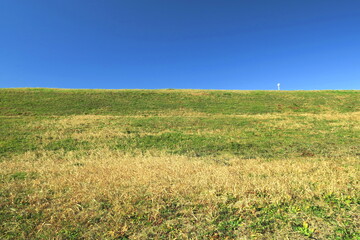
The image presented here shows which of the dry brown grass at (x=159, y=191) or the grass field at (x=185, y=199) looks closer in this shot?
the grass field at (x=185, y=199)

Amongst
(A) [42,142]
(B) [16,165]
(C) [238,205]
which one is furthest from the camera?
(A) [42,142]

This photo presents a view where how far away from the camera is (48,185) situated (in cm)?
636

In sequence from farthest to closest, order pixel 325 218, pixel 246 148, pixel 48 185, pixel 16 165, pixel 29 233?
pixel 246 148 → pixel 16 165 → pixel 48 185 → pixel 325 218 → pixel 29 233

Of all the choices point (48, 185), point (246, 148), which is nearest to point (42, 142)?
point (48, 185)

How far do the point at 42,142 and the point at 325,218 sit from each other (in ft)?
61.4

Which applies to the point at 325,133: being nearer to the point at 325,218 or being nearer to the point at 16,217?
the point at 325,218

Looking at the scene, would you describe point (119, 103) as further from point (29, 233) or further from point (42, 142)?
point (29, 233)

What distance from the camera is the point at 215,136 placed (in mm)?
17906

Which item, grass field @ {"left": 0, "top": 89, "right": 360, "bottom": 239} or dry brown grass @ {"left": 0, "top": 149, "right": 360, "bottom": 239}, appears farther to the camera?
dry brown grass @ {"left": 0, "top": 149, "right": 360, "bottom": 239}

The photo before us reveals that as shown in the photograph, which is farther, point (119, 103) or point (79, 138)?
point (119, 103)

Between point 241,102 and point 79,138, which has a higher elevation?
point 241,102

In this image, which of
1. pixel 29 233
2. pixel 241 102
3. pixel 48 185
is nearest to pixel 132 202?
pixel 29 233

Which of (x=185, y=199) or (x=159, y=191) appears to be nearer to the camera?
(x=185, y=199)

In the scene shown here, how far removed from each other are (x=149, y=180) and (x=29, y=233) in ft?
11.1
